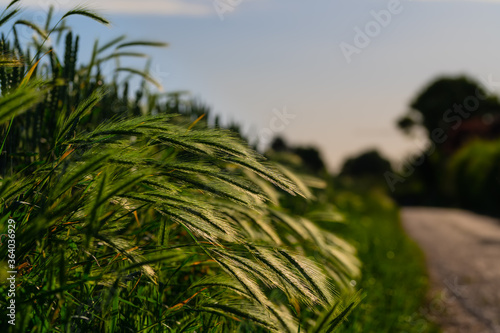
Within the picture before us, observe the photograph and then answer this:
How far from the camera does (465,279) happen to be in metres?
5.49

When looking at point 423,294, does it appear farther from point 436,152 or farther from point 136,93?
point 436,152

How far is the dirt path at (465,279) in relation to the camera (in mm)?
3859

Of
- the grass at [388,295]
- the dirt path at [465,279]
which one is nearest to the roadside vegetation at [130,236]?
the grass at [388,295]

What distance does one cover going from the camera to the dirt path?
152 inches

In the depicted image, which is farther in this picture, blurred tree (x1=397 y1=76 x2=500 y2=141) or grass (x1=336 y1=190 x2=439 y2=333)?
blurred tree (x1=397 y1=76 x2=500 y2=141)

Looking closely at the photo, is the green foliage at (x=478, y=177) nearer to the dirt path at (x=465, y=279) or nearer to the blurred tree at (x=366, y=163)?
the dirt path at (x=465, y=279)

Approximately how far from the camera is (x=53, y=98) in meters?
2.14

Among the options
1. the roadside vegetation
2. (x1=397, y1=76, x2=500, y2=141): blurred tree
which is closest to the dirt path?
the roadside vegetation

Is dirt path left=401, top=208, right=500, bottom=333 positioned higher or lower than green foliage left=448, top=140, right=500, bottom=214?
higher

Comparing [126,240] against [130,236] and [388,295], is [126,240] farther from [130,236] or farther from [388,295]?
[388,295]

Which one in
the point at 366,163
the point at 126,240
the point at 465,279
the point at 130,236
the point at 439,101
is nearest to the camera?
the point at 126,240

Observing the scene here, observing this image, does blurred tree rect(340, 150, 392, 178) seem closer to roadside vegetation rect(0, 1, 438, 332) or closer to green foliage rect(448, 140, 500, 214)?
green foliage rect(448, 140, 500, 214)

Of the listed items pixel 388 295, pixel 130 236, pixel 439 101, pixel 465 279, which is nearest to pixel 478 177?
pixel 465 279

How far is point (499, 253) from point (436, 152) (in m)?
30.4
